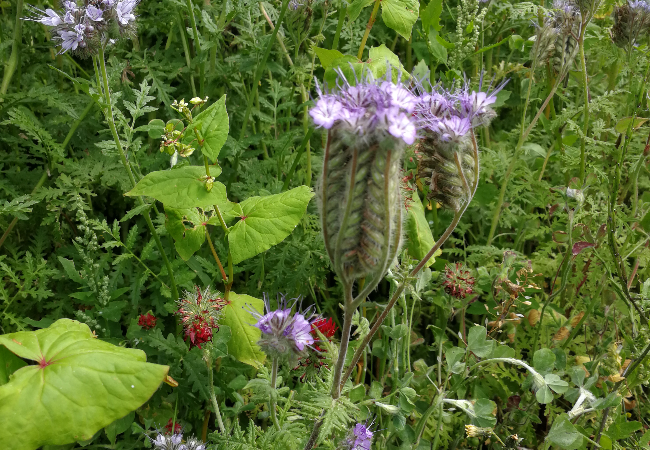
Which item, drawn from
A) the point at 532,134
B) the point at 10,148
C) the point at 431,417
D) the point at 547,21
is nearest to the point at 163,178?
the point at 431,417

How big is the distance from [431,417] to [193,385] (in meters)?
1.03

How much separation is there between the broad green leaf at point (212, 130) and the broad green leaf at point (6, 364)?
911 mm

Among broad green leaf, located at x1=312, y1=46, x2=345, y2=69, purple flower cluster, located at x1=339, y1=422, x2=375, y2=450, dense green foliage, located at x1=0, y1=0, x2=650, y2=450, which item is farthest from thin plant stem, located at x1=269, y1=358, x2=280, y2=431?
broad green leaf, located at x1=312, y1=46, x2=345, y2=69

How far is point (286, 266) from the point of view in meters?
2.58

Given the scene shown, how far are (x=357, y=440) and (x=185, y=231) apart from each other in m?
0.97

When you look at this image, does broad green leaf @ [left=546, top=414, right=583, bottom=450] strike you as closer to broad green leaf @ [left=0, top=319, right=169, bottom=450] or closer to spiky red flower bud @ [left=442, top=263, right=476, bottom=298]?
spiky red flower bud @ [left=442, top=263, right=476, bottom=298]

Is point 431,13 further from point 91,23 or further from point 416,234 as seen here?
point 91,23

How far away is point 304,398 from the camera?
202 cm

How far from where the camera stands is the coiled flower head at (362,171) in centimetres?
115

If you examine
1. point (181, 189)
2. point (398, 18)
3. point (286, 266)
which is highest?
point (398, 18)

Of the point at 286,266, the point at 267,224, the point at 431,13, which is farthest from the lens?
the point at 286,266

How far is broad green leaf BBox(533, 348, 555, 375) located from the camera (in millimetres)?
2004

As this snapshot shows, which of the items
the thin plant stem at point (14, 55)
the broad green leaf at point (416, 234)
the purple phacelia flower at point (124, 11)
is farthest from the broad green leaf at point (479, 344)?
the thin plant stem at point (14, 55)

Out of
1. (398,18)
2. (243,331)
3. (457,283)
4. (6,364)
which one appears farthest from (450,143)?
(6,364)
